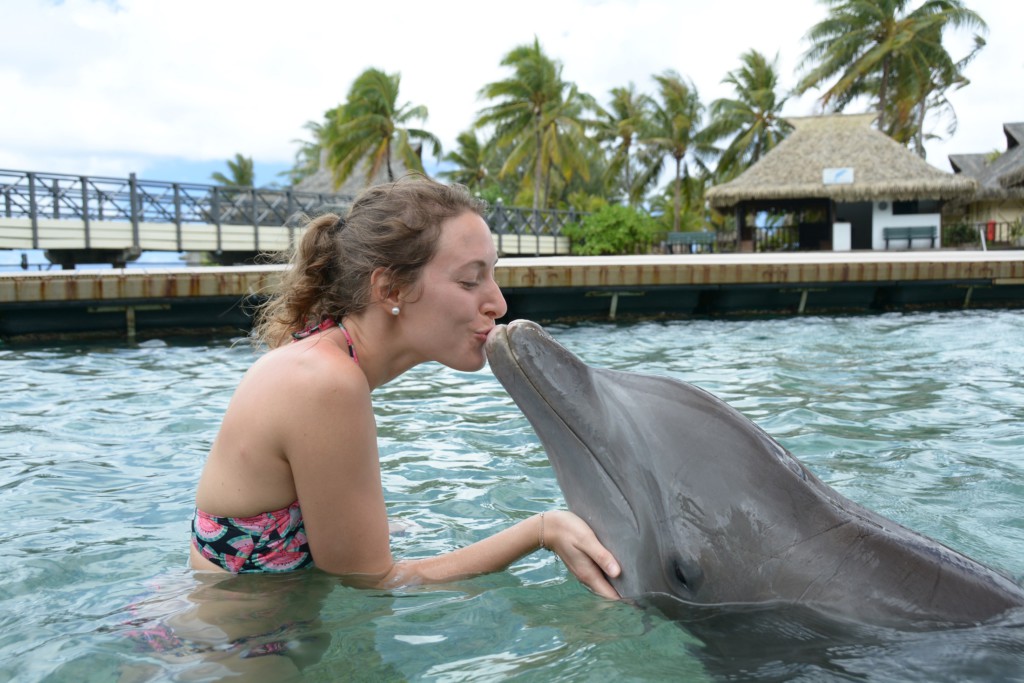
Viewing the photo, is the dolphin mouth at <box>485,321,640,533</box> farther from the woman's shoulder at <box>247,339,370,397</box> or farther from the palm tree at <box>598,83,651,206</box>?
the palm tree at <box>598,83,651,206</box>

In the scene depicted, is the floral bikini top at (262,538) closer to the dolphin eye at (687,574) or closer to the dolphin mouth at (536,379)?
the dolphin mouth at (536,379)

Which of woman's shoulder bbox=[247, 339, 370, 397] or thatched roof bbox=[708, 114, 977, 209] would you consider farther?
thatched roof bbox=[708, 114, 977, 209]

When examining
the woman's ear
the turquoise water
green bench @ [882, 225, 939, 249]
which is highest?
green bench @ [882, 225, 939, 249]

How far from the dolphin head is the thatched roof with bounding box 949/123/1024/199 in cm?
3182

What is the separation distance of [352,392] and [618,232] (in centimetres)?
2894

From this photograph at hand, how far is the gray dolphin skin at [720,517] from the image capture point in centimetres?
205

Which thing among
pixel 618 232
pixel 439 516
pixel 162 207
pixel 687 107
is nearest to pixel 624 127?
pixel 687 107

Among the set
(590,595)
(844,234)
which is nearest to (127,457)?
(590,595)

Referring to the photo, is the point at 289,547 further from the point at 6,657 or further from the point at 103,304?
the point at 103,304

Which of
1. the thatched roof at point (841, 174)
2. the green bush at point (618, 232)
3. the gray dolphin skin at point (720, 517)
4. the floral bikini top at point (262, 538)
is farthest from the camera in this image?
the green bush at point (618, 232)

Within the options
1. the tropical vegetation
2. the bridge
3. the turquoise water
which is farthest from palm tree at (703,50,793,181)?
the turquoise water

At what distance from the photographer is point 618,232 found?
30.6 meters

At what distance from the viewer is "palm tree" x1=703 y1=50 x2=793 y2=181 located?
3859 centimetres

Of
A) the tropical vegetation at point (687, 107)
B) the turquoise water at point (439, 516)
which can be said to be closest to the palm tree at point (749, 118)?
the tropical vegetation at point (687, 107)
